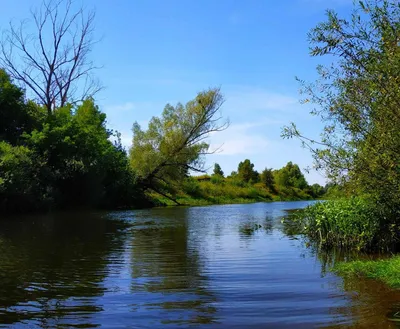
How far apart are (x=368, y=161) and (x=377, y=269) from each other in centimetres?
230

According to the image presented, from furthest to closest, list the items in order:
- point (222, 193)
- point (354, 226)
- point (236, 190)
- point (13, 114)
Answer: point (236, 190)
point (222, 193)
point (13, 114)
point (354, 226)

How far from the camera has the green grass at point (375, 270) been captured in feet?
29.3

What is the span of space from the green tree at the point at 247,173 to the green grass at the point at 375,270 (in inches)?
2833

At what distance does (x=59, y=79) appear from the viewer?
45156mm

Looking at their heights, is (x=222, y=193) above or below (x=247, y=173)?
below

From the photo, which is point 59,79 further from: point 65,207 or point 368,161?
point 368,161

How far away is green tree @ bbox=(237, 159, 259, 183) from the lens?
83.2 m

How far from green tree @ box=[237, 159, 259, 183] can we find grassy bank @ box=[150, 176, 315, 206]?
2137 millimetres

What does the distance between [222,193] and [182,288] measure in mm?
57199

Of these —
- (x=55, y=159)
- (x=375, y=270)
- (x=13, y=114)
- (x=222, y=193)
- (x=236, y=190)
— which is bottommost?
(x=375, y=270)

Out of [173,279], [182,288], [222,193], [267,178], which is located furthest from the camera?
[267,178]

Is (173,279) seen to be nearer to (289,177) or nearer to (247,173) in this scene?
(247,173)

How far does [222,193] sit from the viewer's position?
66.1 meters

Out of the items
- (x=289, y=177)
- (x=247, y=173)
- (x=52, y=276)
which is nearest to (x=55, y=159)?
(x=52, y=276)
